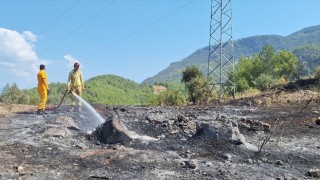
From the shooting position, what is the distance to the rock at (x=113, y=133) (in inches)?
335

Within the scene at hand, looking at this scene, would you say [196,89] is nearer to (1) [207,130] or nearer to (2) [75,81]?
(2) [75,81]

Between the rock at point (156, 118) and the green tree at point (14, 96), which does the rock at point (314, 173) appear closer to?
the rock at point (156, 118)

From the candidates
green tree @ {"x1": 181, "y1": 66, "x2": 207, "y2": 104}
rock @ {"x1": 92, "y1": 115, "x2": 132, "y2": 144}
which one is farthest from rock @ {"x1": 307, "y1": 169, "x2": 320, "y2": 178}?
green tree @ {"x1": 181, "y1": 66, "x2": 207, "y2": 104}

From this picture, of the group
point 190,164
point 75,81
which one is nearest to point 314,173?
point 190,164

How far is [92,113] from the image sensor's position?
1284 cm

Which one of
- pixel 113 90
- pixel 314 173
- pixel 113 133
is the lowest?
pixel 314 173

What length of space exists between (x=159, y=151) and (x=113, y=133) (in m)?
1.26

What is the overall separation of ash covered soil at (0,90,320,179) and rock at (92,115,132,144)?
2.5 inches

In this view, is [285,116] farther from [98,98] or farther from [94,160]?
[98,98]

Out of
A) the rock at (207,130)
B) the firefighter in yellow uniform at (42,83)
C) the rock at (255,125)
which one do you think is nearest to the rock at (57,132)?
the rock at (207,130)

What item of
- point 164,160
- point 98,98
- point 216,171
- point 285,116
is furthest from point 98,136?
point 98,98

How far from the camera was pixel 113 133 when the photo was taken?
28.0 ft

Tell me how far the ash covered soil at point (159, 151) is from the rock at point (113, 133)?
64 millimetres

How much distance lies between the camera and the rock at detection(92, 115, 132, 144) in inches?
335
